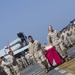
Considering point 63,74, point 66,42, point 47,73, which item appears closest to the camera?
point 63,74

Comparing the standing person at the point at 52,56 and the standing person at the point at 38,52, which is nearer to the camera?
the standing person at the point at 38,52

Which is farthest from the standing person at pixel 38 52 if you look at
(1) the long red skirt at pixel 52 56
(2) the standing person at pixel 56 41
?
(2) the standing person at pixel 56 41

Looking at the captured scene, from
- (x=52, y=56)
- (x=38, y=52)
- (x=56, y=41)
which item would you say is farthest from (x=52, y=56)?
(x=38, y=52)

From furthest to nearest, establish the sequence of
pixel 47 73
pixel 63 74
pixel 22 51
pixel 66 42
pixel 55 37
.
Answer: pixel 22 51 < pixel 66 42 < pixel 55 37 < pixel 47 73 < pixel 63 74

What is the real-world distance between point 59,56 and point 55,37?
3.67 ft

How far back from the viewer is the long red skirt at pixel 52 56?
19.6m

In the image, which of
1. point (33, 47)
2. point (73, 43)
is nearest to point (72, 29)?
point (73, 43)

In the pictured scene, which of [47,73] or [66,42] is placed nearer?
[47,73]

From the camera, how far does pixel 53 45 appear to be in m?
19.8

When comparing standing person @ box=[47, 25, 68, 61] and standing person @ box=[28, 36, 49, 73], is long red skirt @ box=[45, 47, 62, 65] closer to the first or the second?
standing person @ box=[47, 25, 68, 61]

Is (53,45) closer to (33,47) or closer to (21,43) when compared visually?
(33,47)

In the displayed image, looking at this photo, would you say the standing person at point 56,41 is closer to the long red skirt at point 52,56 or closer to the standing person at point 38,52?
the long red skirt at point 52,56

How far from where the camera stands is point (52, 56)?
1967 centimetres

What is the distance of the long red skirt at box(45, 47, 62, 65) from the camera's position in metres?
19.6
